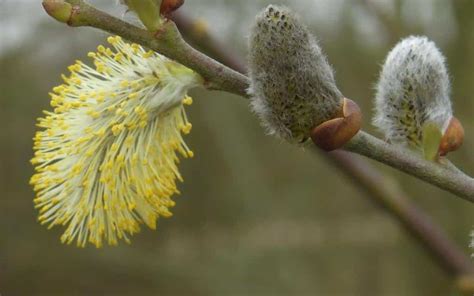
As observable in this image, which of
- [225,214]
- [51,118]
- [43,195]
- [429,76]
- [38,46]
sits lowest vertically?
[43,195]

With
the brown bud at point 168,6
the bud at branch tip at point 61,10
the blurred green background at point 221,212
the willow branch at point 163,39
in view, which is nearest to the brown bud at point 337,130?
the willow branch at point 163,39

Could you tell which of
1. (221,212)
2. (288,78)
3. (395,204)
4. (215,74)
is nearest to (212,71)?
(215,74)

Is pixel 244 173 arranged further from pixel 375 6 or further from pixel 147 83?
pixel 147 83

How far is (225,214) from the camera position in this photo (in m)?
5.54

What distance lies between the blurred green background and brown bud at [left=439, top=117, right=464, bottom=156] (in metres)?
3.07

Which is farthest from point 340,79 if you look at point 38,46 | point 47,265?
point 47,265

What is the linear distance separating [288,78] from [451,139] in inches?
12.4

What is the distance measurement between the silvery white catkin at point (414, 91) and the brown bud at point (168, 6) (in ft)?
1.21

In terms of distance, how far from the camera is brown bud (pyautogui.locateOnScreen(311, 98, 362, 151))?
991mm

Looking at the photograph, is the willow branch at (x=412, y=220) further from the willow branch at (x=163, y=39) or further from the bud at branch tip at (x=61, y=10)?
the bud at branch tip at (x=61, y=10)

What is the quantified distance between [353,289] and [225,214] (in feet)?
A: 3.43

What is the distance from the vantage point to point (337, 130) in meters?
0.99

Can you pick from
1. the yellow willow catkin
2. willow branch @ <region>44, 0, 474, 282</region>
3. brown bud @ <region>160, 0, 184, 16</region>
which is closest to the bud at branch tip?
willow branch @ <region>44, 0, 474, 282</region>

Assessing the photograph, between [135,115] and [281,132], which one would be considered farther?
[135,115]
